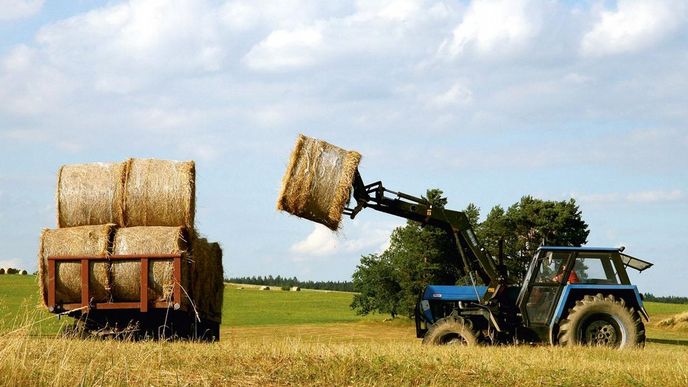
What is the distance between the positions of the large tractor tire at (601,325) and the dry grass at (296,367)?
8.02 feet

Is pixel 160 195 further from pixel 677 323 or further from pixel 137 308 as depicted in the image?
pixel 677 323

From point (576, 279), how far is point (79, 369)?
27.9ft

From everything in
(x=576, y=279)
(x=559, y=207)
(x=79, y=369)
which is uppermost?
(x=559, y=207)

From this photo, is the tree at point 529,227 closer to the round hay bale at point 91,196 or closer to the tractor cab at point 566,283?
the tractor cab at point 566,283

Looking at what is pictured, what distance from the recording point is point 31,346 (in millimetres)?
9164

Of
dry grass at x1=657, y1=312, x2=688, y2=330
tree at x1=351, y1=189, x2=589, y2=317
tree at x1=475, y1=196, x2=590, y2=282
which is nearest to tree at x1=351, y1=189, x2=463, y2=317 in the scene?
tree at x1=351, y1=189, x2=589, y2=317

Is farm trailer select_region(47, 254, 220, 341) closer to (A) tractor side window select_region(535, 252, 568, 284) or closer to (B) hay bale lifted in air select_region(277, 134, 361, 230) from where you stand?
(B) hay bale lifted in air select_region(277, 134, 361, 230)

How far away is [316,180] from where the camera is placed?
45.9 feet

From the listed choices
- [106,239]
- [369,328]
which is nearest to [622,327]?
[106,239]

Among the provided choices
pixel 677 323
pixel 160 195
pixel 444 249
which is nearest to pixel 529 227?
pixel 444 249

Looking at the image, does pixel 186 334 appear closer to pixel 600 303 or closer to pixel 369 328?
pixel 600 303

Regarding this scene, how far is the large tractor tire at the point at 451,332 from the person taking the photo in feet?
45.5

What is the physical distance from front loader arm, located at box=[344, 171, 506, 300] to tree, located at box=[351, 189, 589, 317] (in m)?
13.6

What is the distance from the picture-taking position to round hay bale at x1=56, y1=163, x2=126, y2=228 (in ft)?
48.0
